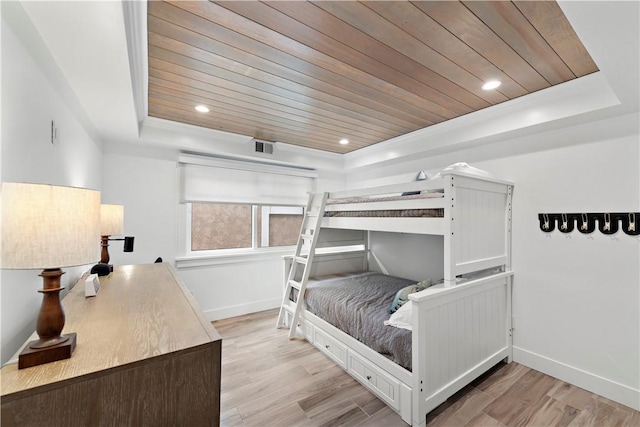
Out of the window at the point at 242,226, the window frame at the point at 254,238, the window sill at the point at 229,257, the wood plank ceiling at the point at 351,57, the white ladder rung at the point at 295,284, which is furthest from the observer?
the window at the point at 242,226

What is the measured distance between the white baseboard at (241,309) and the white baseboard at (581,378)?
110 inches

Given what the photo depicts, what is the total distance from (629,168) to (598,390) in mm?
1649

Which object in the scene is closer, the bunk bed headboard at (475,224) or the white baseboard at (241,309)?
the bunk bed headboard at (475,224)

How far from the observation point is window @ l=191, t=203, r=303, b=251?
345 cm

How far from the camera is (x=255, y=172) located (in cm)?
365

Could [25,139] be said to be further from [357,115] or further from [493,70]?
[493,70]

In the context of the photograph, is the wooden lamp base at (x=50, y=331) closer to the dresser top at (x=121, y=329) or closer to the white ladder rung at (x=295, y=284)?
the dresser top at (x=121, y=329)

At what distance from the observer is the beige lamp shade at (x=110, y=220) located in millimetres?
1819

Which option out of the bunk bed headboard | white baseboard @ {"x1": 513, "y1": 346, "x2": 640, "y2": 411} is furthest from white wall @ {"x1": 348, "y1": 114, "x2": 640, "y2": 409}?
the bunk bed headboard

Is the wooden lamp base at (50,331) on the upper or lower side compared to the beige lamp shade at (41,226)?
lower

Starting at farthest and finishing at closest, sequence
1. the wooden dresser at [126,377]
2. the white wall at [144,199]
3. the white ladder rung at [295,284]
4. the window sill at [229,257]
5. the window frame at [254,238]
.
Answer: the window frame at [254,238] < the window sill at [229,257] < the white ladder rung at [295,284] < the white wall at [144,199] < the wooden dresser at [126,377]

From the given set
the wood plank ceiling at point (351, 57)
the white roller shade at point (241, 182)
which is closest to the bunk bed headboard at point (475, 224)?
the wood plank ceiling at point (351, 57)

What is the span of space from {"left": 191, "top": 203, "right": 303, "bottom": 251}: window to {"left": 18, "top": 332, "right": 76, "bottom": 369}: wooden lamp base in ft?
8.89

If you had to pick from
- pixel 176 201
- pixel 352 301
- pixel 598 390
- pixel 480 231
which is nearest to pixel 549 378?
pixel 598 390
